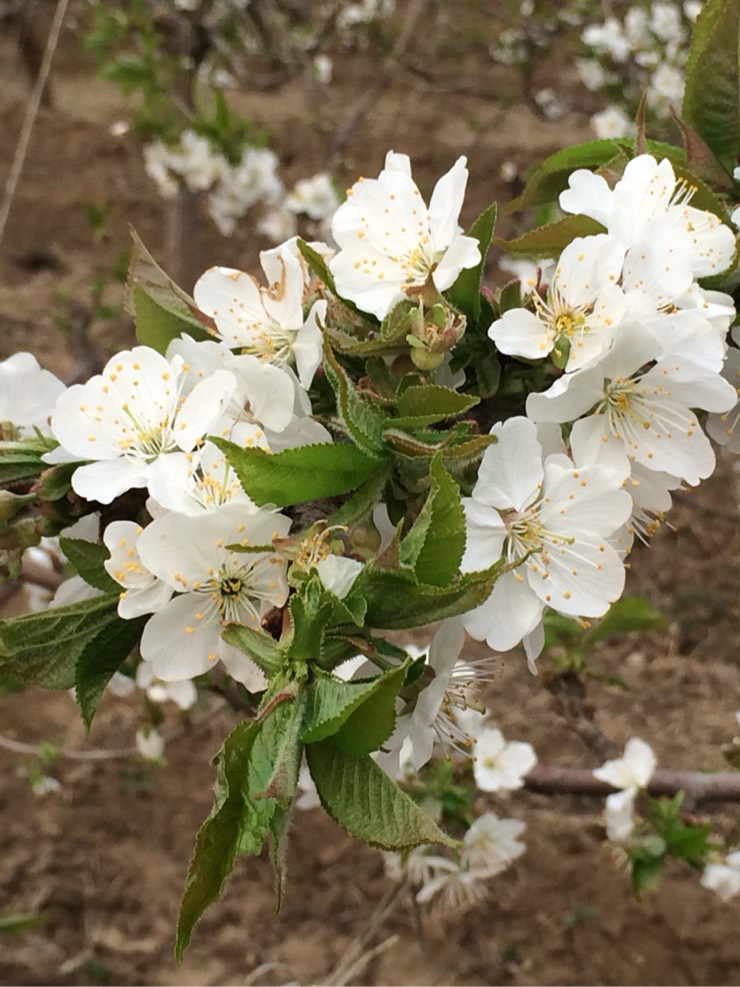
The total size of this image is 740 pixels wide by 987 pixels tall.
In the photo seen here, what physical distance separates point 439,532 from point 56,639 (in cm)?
31

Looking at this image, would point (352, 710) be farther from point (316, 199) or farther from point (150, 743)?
point (316, 199)

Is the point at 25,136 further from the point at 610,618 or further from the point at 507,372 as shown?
the point at 610,618

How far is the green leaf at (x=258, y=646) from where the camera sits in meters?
0.52

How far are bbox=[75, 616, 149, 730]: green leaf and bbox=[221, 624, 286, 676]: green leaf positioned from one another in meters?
0.15

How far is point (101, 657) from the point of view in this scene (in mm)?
667

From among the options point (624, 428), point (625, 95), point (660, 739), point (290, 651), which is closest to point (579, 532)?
point (624, 428)

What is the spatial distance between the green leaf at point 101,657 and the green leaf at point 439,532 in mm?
248

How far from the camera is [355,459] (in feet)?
1.92

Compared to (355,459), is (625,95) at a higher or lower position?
lower

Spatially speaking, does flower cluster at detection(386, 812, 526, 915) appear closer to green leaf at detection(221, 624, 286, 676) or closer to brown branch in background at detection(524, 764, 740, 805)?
brown branch in background at detection(524, 764, 740, 805)

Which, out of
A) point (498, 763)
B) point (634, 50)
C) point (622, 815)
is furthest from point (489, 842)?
point (634, 50)

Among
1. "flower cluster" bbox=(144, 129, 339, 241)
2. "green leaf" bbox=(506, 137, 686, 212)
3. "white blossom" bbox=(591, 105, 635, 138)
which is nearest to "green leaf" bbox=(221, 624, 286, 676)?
"green leaf" bbox=(506, 137, 686, 212)

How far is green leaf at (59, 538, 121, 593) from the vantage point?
65cm

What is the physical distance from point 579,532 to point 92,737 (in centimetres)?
229
